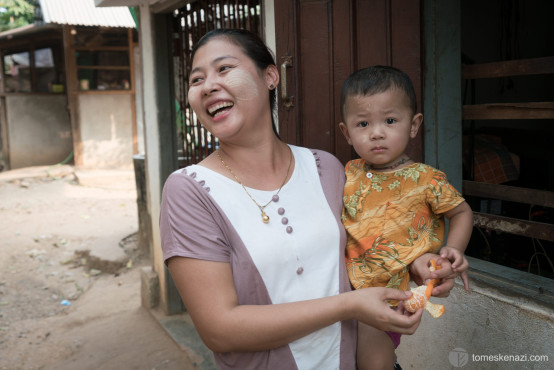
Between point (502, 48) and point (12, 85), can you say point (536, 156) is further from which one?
point (12, 85)

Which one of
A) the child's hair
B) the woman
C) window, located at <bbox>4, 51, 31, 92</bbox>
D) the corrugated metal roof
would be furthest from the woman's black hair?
window, located at <bbox>4, 51, 31, 92</bbox>

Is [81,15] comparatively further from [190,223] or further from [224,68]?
[190,223]

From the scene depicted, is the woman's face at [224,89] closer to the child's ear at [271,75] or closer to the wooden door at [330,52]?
the child's ear at [271,75]

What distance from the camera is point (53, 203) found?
971 cm

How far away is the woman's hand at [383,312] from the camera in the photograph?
1356 mm

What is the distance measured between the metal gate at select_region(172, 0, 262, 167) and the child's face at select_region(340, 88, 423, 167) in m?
1.78

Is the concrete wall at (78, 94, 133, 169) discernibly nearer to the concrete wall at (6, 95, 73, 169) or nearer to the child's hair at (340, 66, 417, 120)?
the concrete wall at (6, 95, 73, 169)

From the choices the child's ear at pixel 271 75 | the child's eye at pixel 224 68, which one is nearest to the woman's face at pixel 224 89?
the child's eye at pixel 224 68

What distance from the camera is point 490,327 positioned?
233cm

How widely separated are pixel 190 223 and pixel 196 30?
3.09m

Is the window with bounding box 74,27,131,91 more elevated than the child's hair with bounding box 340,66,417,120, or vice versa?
the window with bounding box 74,27,131,91

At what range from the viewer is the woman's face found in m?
1.62

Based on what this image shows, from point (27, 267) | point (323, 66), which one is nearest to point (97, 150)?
point (27, 267)

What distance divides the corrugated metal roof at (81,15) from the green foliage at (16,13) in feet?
20.8
